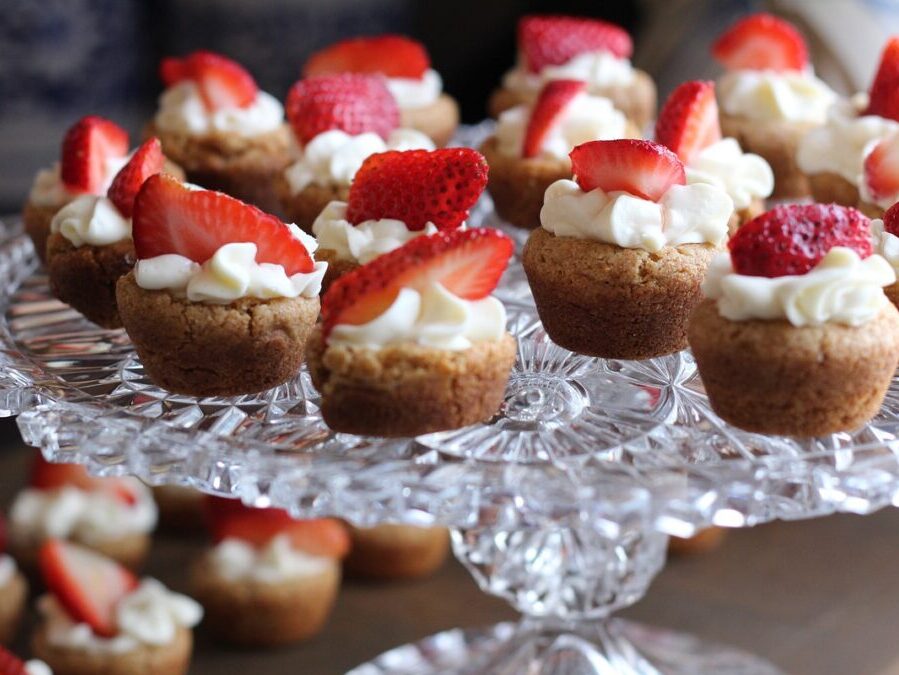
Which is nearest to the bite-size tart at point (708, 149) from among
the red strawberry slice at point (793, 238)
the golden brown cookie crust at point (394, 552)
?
the red strawberry slice at point (793, 238)

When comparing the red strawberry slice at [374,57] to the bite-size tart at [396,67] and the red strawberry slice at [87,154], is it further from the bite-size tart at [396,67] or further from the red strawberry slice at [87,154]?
the red strawberry slice at [87,154]

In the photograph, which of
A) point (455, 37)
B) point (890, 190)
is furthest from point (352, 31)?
point (890, 190)

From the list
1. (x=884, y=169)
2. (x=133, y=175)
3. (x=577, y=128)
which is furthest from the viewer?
(x=577, y=128)

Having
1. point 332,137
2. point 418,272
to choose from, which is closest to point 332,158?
point 332,137

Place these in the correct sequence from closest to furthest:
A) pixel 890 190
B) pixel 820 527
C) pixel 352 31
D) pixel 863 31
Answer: pixel 890 190, pixel 820 527, pixel 863 31, pixel 352 31

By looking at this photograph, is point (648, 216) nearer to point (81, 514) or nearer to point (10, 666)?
point (10, 666)

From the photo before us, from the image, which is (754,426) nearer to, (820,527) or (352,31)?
(820,527)
